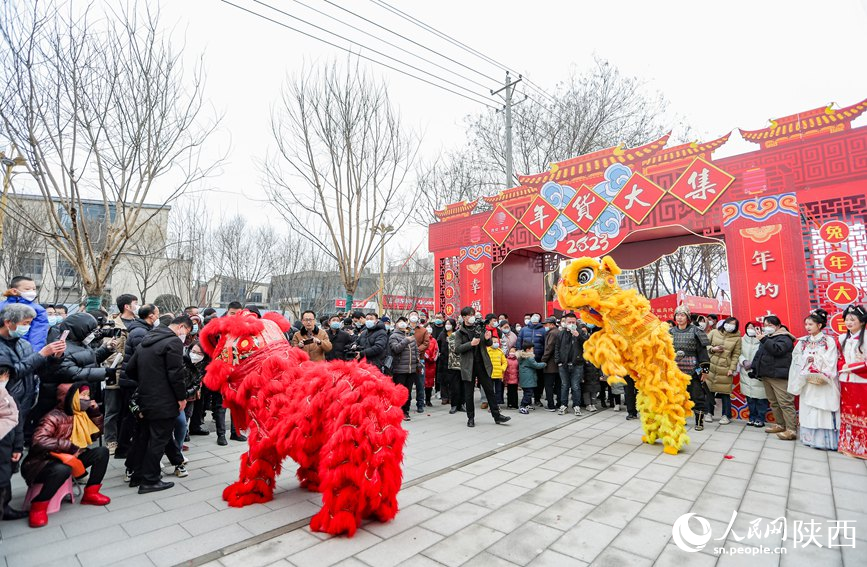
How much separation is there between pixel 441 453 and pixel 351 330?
366cm

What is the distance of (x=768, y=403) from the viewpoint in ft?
21.3

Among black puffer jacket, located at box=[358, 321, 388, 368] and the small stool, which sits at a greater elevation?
black puffer jacket, located at box=[358, 321, 388, 368]

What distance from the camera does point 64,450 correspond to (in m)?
3.26

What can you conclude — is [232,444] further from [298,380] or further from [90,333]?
[298,380]

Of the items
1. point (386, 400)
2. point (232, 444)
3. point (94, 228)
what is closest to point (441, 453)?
point (386, 400)

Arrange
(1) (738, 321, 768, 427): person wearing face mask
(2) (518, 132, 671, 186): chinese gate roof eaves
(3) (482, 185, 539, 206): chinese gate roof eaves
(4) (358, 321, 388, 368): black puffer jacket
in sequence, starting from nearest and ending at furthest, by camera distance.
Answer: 1. (1) (738, 321, 768, 427): person wearing face mask
2. (4) (358, 321, 388, 368): black puffer jacket
3. (2) (518, 132, 671, 186): chinese gate roof eaves
4. (3) (482, 185, 539, 206): chinese gate roof eaves

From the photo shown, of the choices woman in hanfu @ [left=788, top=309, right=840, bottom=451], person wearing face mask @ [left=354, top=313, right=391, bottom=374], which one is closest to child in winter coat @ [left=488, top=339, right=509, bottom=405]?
person wearing face mask @ [left=354, top=313, right=391, bottom=374]

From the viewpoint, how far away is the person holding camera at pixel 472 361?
6352 mm

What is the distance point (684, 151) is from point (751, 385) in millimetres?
4466

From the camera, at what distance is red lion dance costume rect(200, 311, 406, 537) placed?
2869 mm

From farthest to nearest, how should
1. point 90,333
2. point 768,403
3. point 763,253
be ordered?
point 763,253, point 768,403, point 90,333

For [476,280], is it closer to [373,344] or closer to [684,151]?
[373,344]

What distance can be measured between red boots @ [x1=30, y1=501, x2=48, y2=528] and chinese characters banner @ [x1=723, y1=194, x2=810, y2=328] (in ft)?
30.1

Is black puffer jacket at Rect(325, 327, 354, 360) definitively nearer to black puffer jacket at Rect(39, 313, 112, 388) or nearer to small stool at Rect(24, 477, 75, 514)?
black puffer jacket at Rect(39, 313, 112, 388)
